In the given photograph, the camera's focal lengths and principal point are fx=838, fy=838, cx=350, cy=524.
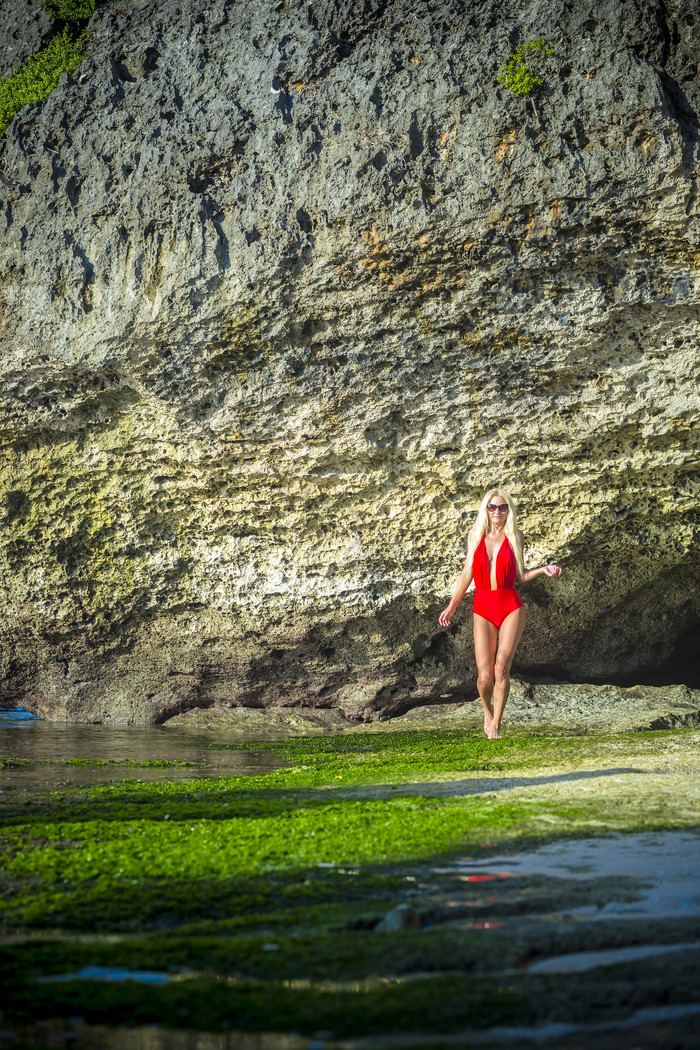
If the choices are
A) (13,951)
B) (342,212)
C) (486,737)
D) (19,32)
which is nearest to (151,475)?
(342,212)

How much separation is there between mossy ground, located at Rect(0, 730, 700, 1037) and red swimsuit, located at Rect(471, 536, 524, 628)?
249 centimetres

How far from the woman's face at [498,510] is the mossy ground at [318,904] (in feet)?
9.32

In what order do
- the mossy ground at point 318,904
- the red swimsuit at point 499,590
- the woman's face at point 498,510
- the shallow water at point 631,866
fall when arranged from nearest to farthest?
the mossy ground at point 318,904 → the shallow water at point 631,866 → the red swimsuit at point 499,590 → the woman's face at point 498,510

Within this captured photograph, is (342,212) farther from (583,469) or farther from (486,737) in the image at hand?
(486,737)

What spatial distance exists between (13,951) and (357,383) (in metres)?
5.90

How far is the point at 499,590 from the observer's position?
6418 millimetres

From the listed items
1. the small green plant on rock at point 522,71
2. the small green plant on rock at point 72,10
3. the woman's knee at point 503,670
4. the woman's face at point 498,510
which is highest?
the small green plant on rock at point 72,10

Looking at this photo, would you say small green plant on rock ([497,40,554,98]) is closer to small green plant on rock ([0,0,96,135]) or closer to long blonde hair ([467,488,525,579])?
long blonde hair ([467,488,525,579])

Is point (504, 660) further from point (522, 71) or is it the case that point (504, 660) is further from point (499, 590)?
point (522, 71)

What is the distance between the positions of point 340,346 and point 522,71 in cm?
246

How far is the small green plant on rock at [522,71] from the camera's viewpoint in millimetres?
6207

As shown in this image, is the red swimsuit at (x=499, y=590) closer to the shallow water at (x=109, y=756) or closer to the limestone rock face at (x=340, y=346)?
the limestone rock face at (x=340, y=346)

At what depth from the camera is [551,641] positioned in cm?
854

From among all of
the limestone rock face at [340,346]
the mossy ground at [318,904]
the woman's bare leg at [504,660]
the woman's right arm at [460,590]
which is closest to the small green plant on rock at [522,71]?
the limestone rock face at [340,346]
